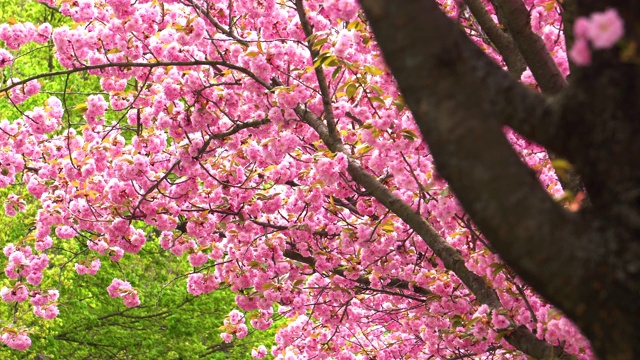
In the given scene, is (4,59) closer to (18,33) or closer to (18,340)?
(18,33)

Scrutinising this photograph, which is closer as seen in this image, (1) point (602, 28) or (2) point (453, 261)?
(1) point (602, 28)

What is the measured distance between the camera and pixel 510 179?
6.38ft

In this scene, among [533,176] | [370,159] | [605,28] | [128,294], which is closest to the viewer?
[605,28]

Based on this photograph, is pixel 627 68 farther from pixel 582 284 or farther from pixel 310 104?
pixel 310 104

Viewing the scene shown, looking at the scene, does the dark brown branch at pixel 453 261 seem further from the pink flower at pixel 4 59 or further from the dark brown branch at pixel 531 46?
the pink flower at pixel 4 59

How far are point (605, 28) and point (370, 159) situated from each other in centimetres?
434

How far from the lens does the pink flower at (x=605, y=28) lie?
1.84 metres

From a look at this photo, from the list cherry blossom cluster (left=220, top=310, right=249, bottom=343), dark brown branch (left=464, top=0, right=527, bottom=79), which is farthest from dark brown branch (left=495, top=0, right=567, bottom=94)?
cherry blossom cluster (left=220, top=310, right=249, bottom=343)

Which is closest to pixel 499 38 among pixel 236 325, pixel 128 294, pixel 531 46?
pixel 531 46

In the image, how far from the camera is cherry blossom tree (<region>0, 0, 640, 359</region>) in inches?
77.3

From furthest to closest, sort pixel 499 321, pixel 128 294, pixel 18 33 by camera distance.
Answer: pixel 128 294 < pixel 18 33 < pixel 499 321

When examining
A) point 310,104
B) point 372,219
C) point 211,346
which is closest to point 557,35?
point 310,104

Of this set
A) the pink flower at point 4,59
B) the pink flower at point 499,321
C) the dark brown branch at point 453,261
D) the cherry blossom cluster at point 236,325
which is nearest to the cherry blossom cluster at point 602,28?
the dark brown branch at point 453,261

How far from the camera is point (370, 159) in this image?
20.2ft
